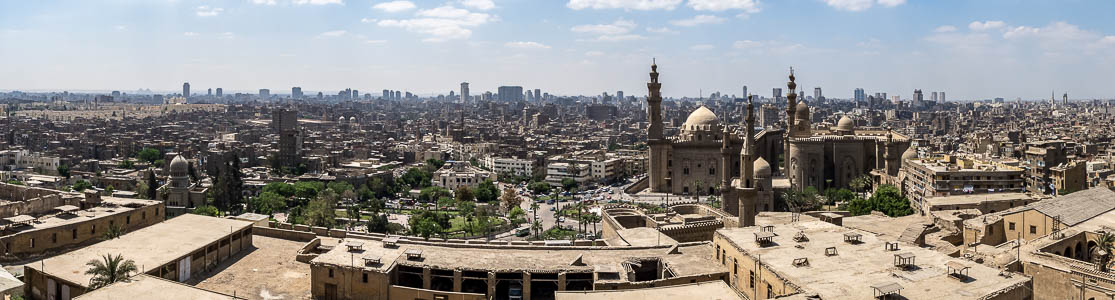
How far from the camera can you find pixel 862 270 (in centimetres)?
1872

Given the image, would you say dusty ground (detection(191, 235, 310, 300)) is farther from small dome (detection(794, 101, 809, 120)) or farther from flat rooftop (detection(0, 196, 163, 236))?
small dome (detection(794, 101, 809, 120))

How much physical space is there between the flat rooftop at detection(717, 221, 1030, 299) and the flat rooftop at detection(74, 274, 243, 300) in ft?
38.1

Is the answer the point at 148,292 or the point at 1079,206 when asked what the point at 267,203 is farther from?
the point at 1079,206

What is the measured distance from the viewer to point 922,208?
39.4 metres

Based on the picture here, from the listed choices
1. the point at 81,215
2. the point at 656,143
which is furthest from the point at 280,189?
the point at 81,215

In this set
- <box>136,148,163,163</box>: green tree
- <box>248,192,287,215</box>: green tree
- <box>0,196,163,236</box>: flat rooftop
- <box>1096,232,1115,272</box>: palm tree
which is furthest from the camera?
<box>136,148,163,163</box>: green tree

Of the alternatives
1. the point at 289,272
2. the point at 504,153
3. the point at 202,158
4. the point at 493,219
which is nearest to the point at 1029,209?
→ the point at 289,272

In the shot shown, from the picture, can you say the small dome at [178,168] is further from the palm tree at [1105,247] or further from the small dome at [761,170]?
the palm tree at [1105,247]

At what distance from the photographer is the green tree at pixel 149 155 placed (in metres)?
85.0

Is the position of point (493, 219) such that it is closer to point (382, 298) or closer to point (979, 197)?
point (979, 197)

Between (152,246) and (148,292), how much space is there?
5.62 meters

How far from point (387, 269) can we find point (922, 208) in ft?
89.2

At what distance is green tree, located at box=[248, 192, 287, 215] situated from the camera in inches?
2014

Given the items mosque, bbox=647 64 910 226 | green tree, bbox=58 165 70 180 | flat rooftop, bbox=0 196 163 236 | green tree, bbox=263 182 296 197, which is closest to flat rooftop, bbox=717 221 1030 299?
flat rooftop, bbox=0 196 163 236
